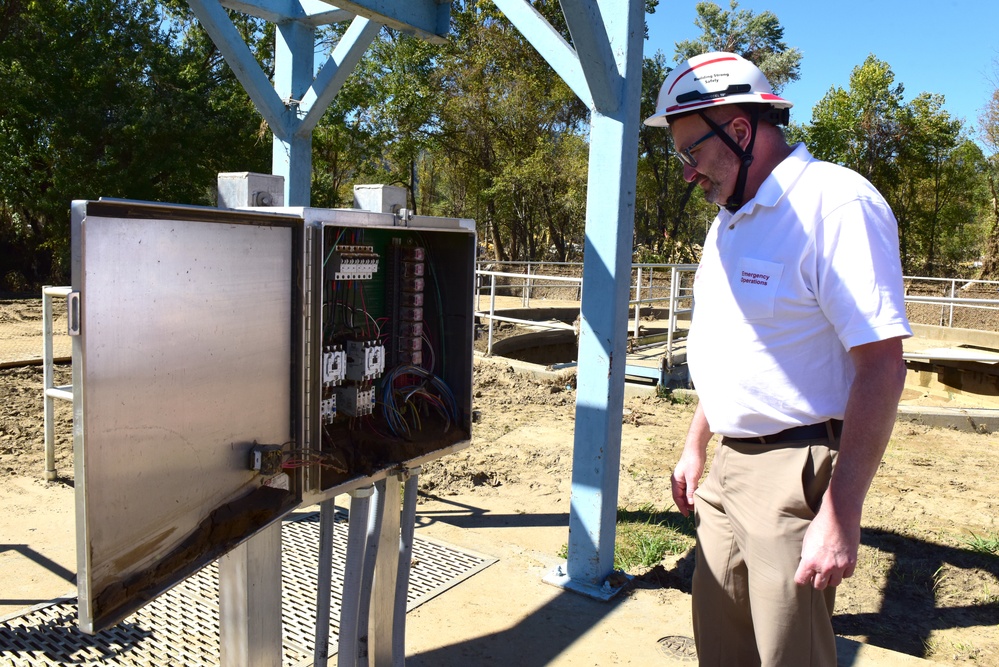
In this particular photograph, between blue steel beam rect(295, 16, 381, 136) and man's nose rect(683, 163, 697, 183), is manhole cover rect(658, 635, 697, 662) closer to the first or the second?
man's nose rect(683, 163, 697, 183)

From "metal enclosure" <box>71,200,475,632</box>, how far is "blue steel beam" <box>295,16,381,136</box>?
147 cm

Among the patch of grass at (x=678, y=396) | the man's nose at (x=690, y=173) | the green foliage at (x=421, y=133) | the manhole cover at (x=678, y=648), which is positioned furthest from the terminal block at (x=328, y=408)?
the green foliage at (x=421, y=133)

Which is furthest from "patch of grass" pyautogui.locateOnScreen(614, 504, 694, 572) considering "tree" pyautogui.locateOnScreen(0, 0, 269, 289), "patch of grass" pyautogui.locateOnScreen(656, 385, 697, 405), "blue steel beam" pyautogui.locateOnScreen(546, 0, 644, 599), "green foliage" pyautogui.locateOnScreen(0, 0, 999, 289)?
"tree" pyautogui.locateOnScreen(0, 0, 269, 289)

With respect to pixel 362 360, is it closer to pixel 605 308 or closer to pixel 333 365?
pixel 333 365

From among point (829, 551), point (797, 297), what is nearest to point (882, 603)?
point (829, 551)

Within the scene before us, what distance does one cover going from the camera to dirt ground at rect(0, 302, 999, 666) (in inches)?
132

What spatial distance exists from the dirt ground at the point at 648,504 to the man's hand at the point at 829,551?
→ 1.50 meters

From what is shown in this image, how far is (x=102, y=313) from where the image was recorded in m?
1.39

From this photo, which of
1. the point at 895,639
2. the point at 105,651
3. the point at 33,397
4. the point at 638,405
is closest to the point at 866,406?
the point at 895,639

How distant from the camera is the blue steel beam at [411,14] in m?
2.89

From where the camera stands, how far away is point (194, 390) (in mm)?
1682

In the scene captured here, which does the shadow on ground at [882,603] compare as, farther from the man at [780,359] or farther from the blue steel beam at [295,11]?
the blue steel beam at [295,11]

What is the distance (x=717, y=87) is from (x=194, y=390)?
4.50ft

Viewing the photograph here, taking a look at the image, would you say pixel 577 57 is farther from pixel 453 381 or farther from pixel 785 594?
pixel 785 594
